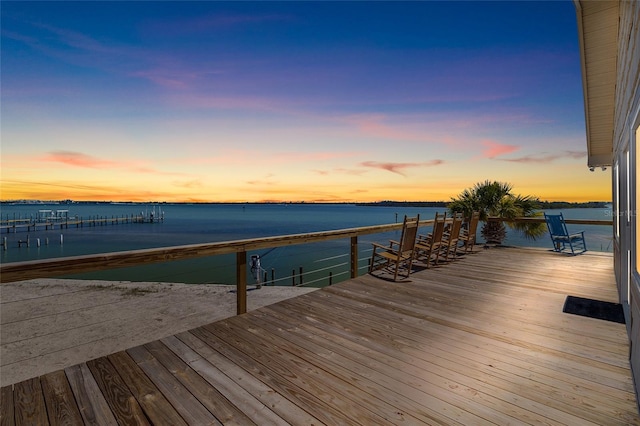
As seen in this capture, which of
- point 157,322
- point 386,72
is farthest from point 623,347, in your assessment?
point 157,322

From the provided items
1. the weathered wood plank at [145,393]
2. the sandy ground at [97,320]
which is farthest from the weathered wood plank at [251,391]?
the sandy ground at [97,320]

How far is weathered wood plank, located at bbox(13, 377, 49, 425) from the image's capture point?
5.60ft

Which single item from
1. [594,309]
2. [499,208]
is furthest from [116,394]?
[499,208]

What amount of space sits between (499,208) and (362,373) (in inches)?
330

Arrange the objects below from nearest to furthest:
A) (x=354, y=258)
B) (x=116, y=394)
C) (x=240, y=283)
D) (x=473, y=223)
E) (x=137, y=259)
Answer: (x=116, y=394) → (x=137, y=259) → (x=240, y=283) → (x=354, y=258) → (x=473, y=223)

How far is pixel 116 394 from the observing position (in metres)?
1.93

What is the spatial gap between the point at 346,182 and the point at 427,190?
13.9 meters

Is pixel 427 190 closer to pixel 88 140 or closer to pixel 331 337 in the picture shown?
pixel 88 140

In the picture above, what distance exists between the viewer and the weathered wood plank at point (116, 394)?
1706 millimetres

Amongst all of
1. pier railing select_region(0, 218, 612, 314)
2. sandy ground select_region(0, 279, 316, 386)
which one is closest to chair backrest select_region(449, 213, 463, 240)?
pier railing select_region(0, 218, 612, 314)

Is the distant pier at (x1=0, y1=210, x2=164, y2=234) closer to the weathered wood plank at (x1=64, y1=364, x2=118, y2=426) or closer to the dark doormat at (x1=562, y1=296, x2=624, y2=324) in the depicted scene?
the weathered wood plank at (x1=64, y1=364, x2=118, y2=426)

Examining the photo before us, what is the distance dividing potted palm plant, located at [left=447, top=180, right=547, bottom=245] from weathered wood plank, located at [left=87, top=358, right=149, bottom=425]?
8847 millimetres

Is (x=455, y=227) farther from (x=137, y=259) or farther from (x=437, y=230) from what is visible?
(x=137, y=259)

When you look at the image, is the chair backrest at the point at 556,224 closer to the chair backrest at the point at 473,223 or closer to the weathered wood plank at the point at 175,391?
the chair backrest at the point at 473,223
